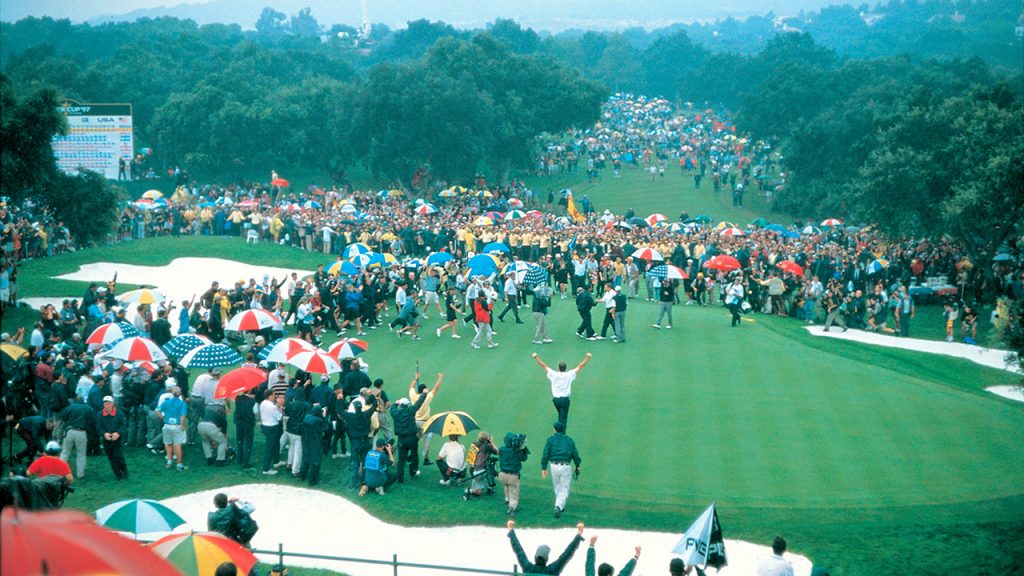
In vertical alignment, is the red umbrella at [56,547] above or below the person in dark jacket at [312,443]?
above

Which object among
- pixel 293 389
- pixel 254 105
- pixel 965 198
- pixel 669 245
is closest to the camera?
pixel 293 389

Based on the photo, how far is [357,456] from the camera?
65.3 feet

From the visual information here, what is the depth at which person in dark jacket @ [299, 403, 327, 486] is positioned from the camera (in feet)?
65.5

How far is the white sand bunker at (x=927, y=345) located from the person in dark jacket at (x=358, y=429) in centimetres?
1892

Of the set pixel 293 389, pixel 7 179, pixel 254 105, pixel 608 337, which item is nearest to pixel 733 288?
pixel 608 337

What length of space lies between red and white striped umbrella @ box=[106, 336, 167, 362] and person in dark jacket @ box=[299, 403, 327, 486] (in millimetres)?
4614

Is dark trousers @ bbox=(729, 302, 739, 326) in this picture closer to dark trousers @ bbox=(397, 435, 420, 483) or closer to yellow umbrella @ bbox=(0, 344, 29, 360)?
dark trousers @ bbox=(397, 435, 420, 483)

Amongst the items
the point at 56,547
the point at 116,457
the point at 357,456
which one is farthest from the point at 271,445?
the point at 56,547

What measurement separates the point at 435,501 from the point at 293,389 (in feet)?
13.0

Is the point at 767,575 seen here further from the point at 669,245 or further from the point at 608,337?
the point at 669,245

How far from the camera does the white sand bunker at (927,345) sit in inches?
1296

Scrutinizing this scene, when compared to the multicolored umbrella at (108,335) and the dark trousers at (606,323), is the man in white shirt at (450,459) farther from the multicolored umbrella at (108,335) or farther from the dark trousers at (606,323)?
the dark trousers at (606,323)

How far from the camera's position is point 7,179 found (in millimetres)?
34688

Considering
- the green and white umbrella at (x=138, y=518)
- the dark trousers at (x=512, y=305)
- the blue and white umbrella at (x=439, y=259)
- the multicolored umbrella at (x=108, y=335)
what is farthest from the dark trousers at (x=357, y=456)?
the blue and white umbrella at (x=439, y=259)
